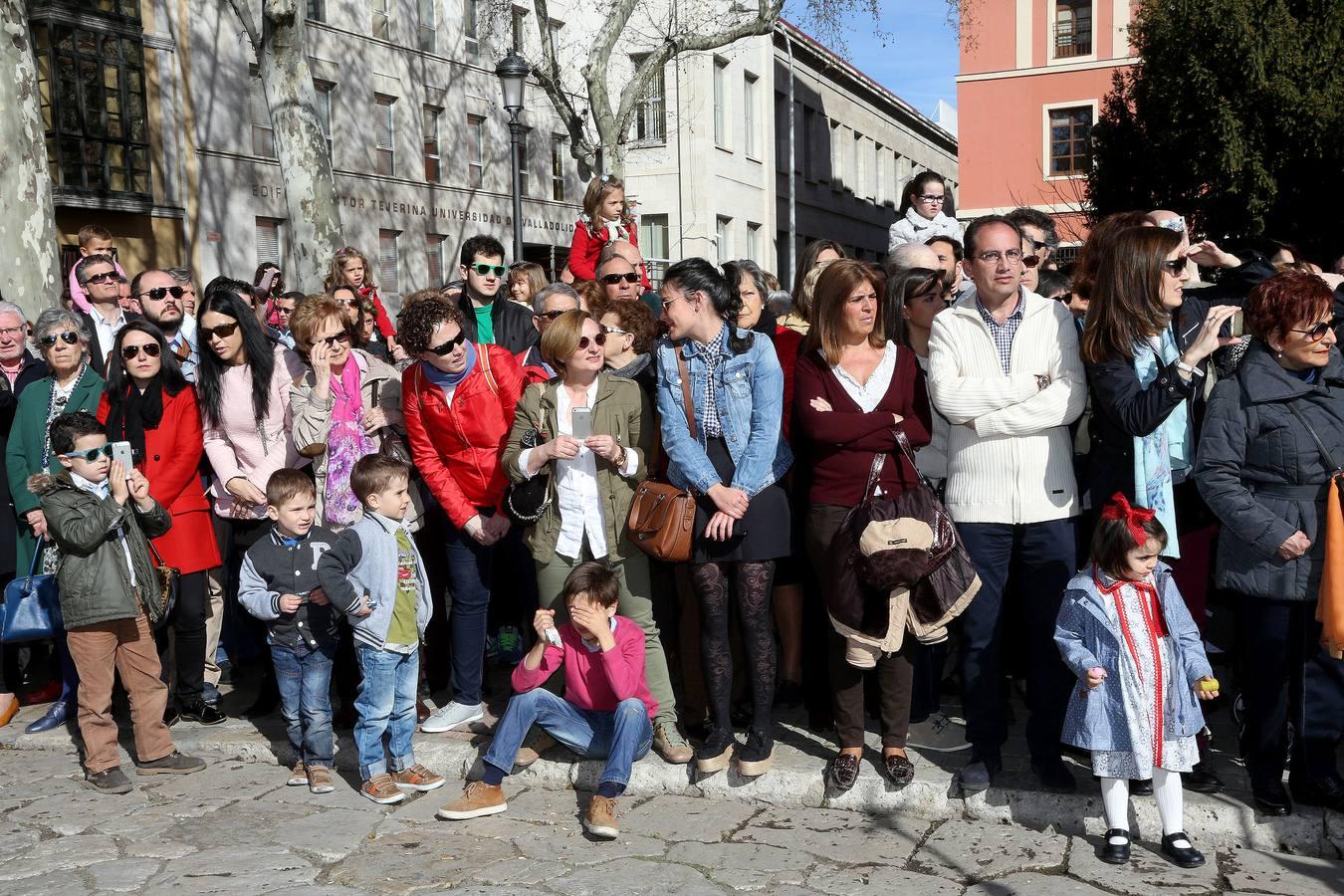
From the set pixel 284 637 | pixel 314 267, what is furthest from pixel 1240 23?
pixel 284 637

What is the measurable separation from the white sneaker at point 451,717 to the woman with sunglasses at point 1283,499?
341 cm

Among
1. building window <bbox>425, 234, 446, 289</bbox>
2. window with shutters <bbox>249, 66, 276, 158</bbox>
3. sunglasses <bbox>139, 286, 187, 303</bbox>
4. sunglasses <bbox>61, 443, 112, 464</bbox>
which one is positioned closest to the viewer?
sunglasses <bbox>61, 443, 112, 464</bbox>

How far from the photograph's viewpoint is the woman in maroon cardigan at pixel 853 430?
4.94m

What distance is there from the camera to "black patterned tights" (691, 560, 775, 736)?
16.8 ft

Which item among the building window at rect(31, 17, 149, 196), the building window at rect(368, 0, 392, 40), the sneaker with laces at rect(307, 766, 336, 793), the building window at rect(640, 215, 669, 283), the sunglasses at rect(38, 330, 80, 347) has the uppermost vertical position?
the building window at rect(368, 0, 392, 40)

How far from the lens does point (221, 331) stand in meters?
6.22

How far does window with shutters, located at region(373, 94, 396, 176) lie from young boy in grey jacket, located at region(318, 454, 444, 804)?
83.5 ft

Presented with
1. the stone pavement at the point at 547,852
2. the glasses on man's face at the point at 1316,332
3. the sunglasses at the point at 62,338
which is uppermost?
the sunglasses at the point at 62,338

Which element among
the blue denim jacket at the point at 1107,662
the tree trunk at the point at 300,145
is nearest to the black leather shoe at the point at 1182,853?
the blue denim jacket at the point at 1107,662

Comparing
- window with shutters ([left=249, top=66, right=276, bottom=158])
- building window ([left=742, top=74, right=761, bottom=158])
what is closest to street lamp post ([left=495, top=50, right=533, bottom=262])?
window with shutters ([left=249, top=66, right=276, bottom=158])

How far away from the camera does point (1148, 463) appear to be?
468 cm

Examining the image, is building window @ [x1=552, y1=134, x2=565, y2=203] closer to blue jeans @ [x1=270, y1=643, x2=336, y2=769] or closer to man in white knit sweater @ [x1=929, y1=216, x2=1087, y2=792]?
blue jeans @ [x1=270, y1=643, x2=336, y2=769]

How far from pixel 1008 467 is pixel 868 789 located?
142cm

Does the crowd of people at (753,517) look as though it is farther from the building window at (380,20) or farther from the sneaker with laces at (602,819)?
the building window at (380,20)
